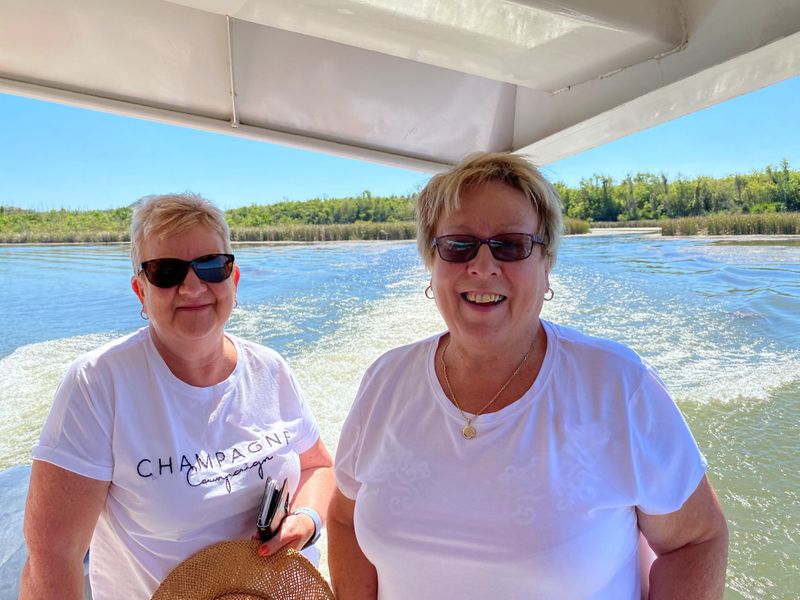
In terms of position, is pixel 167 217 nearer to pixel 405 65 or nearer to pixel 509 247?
pixel 509 247

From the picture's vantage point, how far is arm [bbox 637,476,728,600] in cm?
83

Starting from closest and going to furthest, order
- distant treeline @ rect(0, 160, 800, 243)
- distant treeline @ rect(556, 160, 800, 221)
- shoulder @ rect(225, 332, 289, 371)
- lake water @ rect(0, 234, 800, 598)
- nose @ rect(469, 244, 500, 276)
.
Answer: nose @ rect(469, 244, 500, 276) → shoulder @ rect(225, 332, 289, 371) → lake water @ rect(0, 234, 800, 598) → distant treeline @ rect(556, 160, 800, 221) → distant treeline @ rect(0, 160, 800, 243)

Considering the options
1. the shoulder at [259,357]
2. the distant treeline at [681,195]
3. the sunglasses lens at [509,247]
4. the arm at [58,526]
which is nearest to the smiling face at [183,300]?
the shoulder at [259,357]

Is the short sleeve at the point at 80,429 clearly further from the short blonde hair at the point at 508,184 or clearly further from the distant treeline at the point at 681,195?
the distant treeline at the point at 681,195

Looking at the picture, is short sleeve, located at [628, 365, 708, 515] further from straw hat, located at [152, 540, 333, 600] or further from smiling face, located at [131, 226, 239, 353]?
smiling face, located at [131, 226, 239, 353]

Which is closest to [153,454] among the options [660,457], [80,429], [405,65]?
[80,429]

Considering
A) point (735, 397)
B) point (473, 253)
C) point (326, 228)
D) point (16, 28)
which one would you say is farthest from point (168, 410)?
point (326, 228)

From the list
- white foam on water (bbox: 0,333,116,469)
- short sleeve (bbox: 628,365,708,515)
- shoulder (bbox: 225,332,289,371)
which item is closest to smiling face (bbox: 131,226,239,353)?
shoulder (bbox: 225,332,289,371)

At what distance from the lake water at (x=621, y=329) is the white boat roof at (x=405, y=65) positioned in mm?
518

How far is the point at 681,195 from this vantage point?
49.2 ft

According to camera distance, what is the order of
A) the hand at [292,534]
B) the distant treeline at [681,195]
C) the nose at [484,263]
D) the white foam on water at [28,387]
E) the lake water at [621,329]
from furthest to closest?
the distant treeline at [681,195] < the white foam on water at [28,387] < the lake water at [621,329] < the hand at [292,534] < the nose at [484,263]

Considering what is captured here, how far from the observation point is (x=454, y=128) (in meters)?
2.09

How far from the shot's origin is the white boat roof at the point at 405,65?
1.16 meters

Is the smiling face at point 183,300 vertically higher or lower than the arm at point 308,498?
higher
